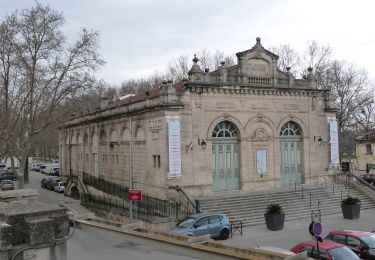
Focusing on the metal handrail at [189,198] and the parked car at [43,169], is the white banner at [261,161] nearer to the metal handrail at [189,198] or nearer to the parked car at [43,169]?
the metal handrail at [189,198]

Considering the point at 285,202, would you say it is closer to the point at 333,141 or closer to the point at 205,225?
the point at 333,141

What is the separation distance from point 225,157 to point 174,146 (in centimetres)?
434

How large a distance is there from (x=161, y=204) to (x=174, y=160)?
2.84 meters

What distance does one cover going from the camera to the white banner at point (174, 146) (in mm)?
27797

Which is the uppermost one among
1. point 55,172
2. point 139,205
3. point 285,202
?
point 55,172

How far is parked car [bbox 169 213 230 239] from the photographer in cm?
2030

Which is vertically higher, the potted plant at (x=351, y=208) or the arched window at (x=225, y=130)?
the arched window at (x=225, y=130)

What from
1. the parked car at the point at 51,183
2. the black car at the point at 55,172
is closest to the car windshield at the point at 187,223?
the parked car at the point at 51,183

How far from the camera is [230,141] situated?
3058cm

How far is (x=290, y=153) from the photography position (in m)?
33.0

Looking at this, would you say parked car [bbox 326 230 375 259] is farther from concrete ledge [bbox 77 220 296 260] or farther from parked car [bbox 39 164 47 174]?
parked car [bbox 39 164 47 174]

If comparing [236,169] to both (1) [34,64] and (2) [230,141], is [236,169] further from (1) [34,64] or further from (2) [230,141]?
(1) [34,64]

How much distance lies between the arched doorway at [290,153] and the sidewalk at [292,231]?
5.41 metres

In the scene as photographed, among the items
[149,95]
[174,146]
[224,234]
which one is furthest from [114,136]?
[224,234]
